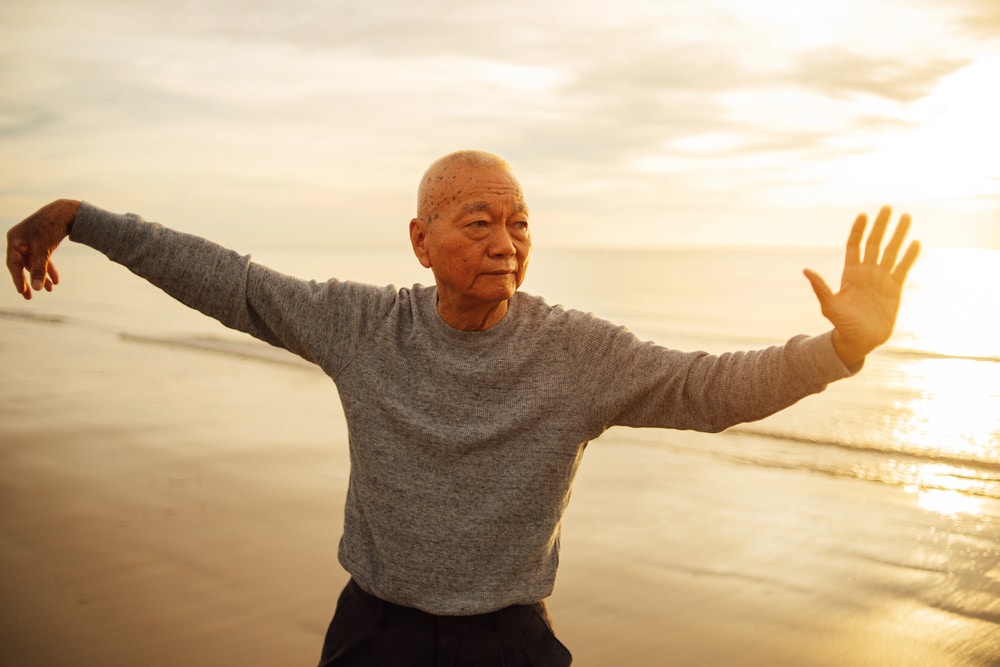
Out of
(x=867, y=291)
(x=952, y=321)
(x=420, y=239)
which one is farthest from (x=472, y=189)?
(x=952, y=321)

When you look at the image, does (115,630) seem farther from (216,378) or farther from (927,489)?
(216,378)

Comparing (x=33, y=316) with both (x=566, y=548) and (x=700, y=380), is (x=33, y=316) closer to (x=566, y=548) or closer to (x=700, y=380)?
(x=566, y=548)

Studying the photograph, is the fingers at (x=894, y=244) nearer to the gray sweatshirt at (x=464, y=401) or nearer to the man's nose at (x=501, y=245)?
the gray sweatshirt at (x=464, y=401)

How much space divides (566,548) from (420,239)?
4.04m

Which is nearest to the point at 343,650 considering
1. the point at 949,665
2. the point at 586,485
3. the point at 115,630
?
the point at 115,630

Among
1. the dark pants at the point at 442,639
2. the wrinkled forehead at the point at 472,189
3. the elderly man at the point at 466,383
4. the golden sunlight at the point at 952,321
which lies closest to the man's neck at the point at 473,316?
the elderly man at the point at 466,383

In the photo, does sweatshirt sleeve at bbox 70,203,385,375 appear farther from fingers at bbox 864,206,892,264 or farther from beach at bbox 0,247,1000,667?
beach at bbox 0,247,1000,667

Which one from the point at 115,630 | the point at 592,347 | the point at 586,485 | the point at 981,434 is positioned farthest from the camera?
the point at 981,434

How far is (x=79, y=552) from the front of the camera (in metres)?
5.42

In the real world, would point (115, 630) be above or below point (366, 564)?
below

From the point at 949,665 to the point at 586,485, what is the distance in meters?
3.62

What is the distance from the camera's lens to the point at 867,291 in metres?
2.09

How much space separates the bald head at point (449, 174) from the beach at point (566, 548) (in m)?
2.88

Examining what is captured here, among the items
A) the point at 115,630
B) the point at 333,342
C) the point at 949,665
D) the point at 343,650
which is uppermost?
the point at 333,342
